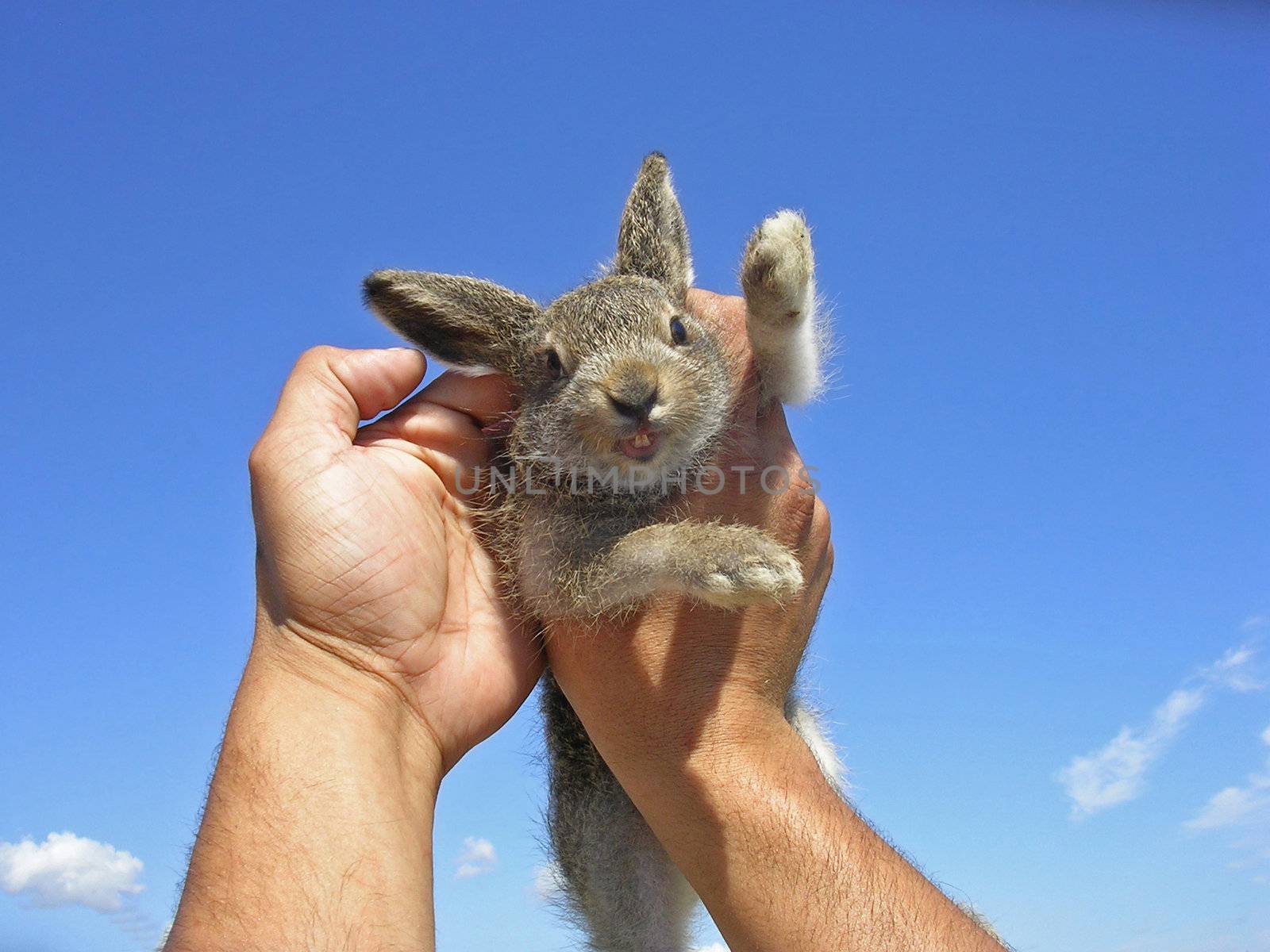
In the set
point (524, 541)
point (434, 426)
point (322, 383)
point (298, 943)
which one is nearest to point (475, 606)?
point (524, 541)

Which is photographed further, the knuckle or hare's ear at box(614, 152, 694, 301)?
hare's ear at box(614, 152, 694, 301)

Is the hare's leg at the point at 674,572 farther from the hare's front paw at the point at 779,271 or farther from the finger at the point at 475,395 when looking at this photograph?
the hare's front paw at the point at 779,271

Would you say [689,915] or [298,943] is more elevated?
[689,915]

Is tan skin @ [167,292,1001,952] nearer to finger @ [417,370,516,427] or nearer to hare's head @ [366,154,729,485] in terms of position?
finger @ [417,370,516,427]

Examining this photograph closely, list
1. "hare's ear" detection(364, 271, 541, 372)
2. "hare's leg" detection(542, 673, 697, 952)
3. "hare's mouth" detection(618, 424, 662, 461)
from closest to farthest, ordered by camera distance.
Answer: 1. "hare's mouth" detection(618, 424, 662, 461)
2. "hare's leg" detection(542, 673, 697, 952)
3. "hare's ear" detection(364, 271, 541, 372)

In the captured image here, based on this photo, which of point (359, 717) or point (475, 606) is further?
point (475, 606)

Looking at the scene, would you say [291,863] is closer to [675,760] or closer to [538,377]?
[675,760]

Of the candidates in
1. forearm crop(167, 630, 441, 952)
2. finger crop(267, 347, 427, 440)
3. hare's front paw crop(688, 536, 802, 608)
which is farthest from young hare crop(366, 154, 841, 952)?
forearm crop(167, 630, 441, 952)
